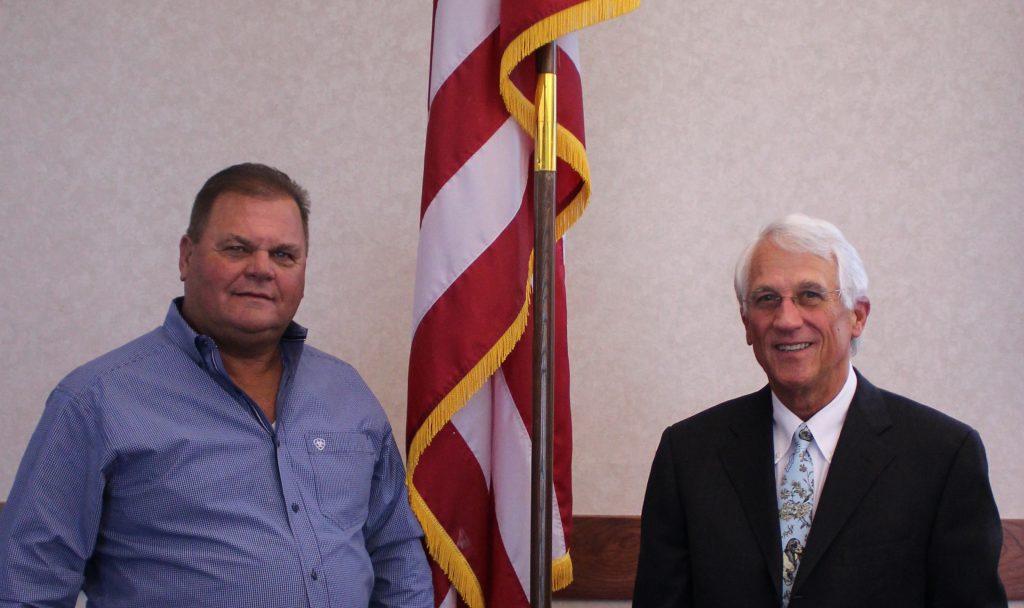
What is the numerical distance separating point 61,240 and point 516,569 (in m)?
1.67

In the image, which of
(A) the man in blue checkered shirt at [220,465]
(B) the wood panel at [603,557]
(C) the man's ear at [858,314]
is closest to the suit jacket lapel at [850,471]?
(C) the man's ear at [858,314]

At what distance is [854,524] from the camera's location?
64.3 inches

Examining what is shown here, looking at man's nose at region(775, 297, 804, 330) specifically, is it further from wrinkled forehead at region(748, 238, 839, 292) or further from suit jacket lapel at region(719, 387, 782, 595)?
suit jacket lapel at region(719, 387, 782, 595)

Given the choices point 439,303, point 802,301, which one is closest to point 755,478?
point 802,301

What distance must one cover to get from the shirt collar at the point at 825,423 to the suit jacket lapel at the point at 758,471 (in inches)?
1.1

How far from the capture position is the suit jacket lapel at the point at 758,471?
5.49ft

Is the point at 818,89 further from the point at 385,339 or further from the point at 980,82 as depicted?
the point at 385,339

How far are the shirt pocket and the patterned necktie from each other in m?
0.84

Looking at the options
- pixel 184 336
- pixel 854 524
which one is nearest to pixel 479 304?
pixel 184 336

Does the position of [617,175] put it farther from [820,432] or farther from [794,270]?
[820,432]

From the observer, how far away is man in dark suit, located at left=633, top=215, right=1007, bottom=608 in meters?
1.61

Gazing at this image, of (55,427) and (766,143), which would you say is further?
(766,143)

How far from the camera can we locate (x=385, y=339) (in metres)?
2.66

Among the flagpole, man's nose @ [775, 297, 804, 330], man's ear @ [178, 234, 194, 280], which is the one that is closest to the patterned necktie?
man's nose @ [775, 297, 804, 330]
